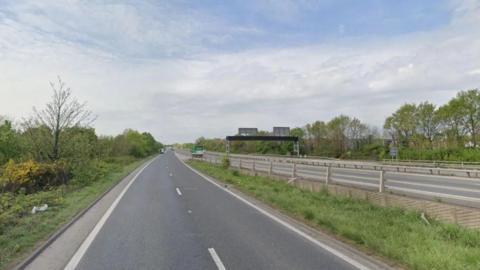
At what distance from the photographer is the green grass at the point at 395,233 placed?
6.25m

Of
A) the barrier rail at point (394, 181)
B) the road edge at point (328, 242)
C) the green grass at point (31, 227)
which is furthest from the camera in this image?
the barrier rail at point (394, 181)

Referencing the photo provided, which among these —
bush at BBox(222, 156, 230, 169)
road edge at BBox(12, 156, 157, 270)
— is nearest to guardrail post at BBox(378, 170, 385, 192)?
road edge at BBox(12, 156, 157, 270)

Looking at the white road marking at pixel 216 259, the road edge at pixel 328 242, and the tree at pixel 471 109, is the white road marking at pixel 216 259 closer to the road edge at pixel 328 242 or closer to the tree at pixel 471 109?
the road edge at pixel 328 242

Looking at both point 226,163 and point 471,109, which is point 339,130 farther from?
point 226,163

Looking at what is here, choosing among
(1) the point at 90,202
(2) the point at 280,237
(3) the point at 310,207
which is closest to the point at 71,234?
(2) the point at 280,237

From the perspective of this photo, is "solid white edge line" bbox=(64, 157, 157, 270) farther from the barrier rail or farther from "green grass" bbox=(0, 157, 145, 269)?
the barrier rail

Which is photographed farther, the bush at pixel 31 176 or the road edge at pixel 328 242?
the bush at pixel 31 176

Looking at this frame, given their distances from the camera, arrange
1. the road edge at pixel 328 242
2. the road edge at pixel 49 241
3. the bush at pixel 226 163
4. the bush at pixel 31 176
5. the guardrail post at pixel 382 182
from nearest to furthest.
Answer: the road edge at pixel 328 242 → the road edge at pixel 49 241 → the guardrail post at pixel 382 182 → the bush at pixel 31 176 → the bush at pixel 226 163

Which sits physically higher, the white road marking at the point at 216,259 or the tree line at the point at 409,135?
the tree line at the point at 409,135

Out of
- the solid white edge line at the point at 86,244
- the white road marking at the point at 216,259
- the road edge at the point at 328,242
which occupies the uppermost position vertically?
the road edge at the point at 328,242

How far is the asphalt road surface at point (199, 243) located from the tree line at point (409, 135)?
4477cm

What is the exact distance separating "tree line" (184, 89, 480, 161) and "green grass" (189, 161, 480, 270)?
42.1 m

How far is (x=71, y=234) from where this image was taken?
9047mm

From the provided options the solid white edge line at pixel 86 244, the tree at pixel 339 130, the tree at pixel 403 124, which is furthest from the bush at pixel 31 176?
the tree at pixel 339 130
